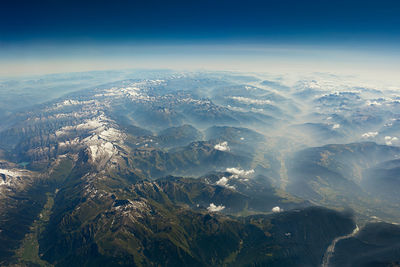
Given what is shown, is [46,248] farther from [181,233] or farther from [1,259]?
[181,233]

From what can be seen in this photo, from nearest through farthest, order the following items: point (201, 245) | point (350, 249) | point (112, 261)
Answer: point (350, 249)
point (112, 261)
point (201, 245)

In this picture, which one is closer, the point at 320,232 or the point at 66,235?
the point at 320,232

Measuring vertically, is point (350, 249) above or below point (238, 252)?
above

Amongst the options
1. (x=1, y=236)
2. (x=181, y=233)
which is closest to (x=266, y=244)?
(x=181, y=233)

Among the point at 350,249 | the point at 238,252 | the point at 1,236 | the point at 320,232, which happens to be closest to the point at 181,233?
the point at 238,252

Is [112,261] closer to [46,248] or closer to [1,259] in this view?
[46,248]

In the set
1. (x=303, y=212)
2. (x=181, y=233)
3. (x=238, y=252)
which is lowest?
(x=238, y=252)

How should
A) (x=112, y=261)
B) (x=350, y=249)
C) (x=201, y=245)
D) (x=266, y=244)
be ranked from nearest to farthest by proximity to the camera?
(x=350, y=249), (x=112, y=261), (x=266, y=244), (x=201, y=245)

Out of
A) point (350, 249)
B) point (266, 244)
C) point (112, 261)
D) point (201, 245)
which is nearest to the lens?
point (350, 249)

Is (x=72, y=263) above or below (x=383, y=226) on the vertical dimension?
below
